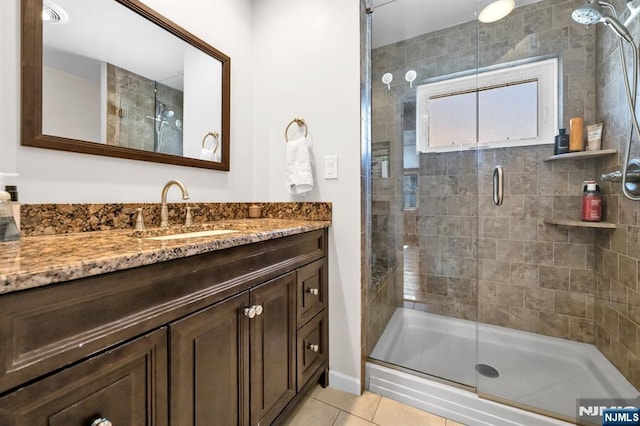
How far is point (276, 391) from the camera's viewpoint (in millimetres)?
1081

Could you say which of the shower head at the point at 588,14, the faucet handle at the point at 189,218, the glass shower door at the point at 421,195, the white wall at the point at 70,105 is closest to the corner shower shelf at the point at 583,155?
the glass shower door at the point at 421,195

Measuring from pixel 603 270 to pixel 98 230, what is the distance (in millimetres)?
2716

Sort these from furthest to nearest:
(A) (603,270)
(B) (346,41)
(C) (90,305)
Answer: (A) (603,270), (B) (346,41), (C) (90,305)

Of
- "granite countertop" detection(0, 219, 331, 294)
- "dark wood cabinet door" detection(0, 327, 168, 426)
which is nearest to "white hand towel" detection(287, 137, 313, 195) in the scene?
"granite countertop" detection(0, 219, 331, 294)

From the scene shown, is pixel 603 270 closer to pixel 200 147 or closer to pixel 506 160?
pixel 506 160

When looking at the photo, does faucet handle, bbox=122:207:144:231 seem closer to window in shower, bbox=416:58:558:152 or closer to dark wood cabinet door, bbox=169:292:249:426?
dark wood cabinet door, bbox=169:292:249:426

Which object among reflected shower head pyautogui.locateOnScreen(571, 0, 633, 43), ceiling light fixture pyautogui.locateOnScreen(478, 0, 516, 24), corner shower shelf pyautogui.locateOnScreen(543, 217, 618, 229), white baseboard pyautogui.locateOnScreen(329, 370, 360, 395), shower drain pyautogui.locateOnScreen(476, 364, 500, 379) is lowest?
white baseboard pyautogui.locateOnScreen(329, 370, 360, 395)

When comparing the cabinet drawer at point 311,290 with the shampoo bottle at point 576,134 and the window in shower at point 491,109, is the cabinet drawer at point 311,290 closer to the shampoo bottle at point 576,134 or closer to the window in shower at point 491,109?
the window in shower at point 491,109

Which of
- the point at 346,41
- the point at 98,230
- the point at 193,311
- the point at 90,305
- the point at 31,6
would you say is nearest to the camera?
the point at 90,305

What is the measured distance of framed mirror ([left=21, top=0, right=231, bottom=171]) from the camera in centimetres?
90

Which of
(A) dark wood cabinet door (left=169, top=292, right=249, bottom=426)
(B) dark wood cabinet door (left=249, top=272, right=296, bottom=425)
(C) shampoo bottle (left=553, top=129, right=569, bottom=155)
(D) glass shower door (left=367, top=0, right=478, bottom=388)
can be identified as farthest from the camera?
(D) glass shower door (left=367, top=0, right=478, bottom=388)

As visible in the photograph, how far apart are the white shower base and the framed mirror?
1642 mm

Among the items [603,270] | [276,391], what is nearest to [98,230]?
[276,391]

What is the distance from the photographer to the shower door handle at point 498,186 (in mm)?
1801
